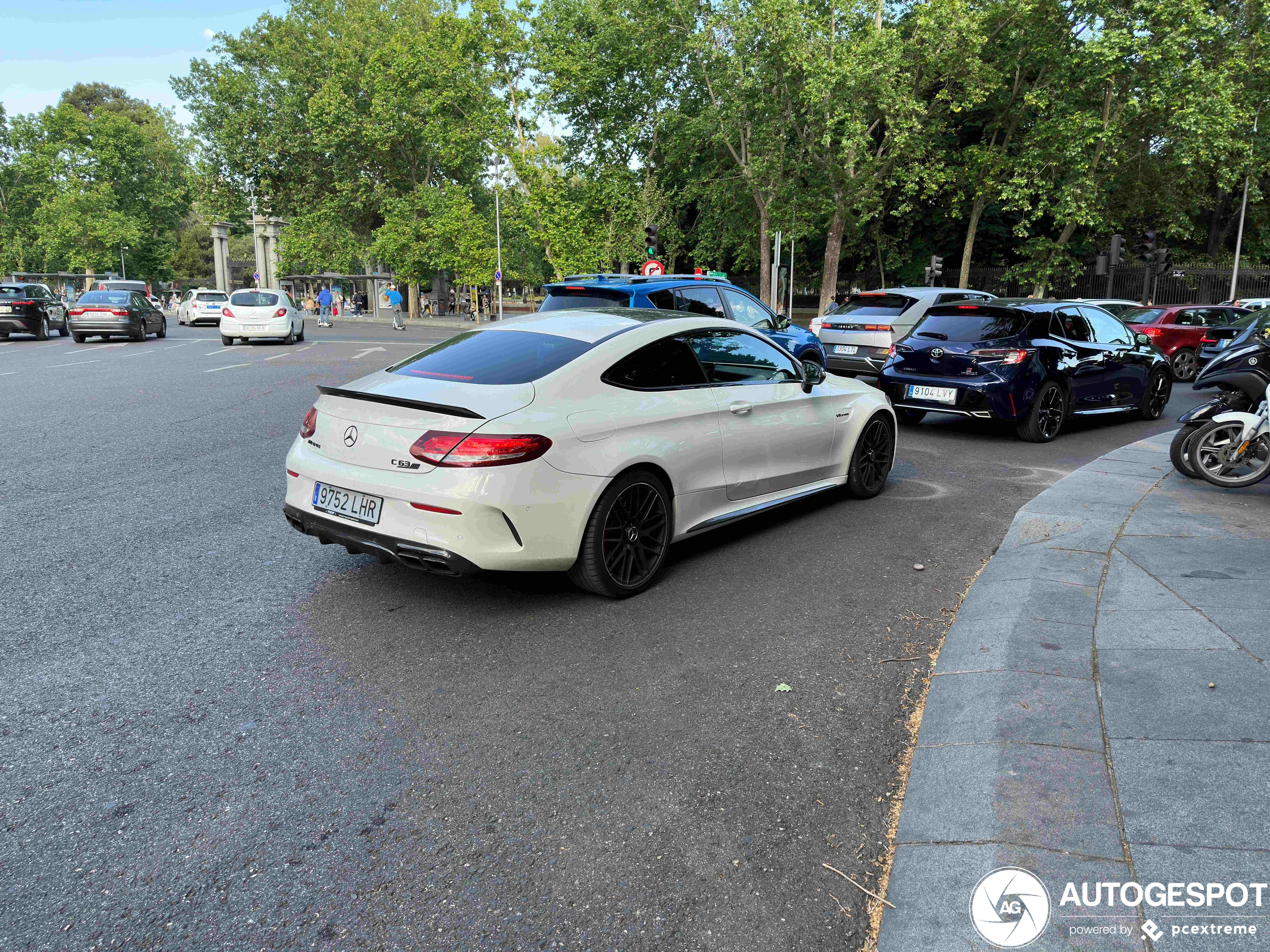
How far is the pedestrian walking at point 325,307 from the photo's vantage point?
152ft

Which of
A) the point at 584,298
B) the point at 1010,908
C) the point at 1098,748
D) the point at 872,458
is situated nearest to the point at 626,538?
the point at 1098,748

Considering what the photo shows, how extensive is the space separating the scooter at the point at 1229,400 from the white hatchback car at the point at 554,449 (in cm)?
410

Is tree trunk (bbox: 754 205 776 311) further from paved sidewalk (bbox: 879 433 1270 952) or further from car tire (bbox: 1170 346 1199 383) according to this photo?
paved sidewalk (bbox: 879 433 1270 952)

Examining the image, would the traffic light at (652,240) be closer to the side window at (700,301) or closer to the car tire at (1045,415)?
the side window at (700,301)

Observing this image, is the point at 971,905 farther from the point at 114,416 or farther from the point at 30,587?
the point at 114,416

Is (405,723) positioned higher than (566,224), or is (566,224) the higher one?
(566,224)

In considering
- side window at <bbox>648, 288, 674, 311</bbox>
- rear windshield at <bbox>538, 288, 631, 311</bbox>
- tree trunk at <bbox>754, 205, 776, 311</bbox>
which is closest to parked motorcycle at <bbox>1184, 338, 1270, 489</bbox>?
side window at <bbox>648, 288, 674, 311</bbox>

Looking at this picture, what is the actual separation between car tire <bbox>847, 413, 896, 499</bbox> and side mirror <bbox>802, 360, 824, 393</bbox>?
0.73 m

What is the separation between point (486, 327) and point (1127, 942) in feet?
15.0

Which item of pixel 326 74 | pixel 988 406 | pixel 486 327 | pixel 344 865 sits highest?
pixel 326 74

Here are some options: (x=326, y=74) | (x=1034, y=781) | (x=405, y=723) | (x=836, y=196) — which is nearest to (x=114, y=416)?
(x=405, y=723)

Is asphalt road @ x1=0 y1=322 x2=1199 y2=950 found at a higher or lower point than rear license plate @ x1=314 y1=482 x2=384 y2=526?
lower

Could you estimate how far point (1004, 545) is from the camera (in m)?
5.97

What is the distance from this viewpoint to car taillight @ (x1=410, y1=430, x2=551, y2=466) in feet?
13.9
